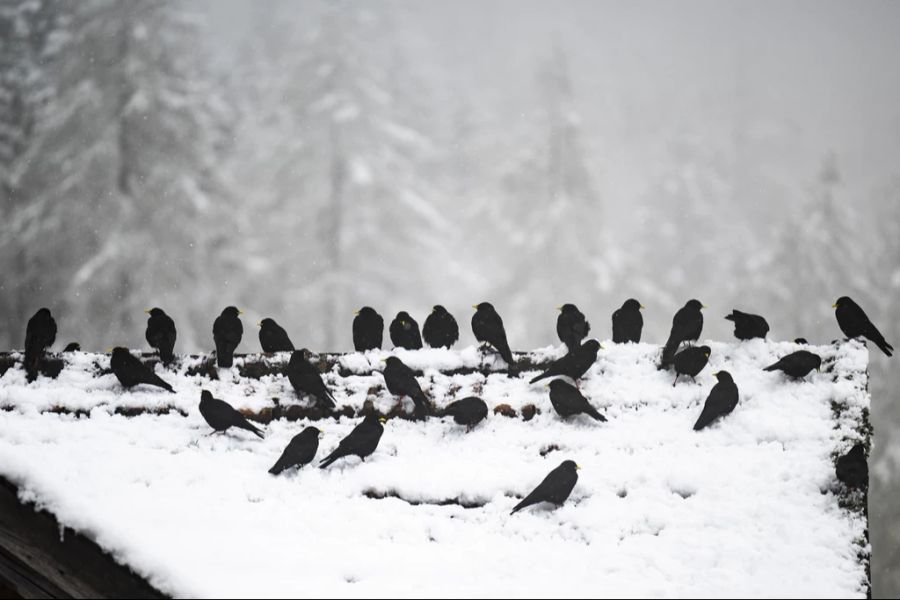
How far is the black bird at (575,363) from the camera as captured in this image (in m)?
8.62

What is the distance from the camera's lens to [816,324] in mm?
27500

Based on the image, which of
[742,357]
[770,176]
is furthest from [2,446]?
[770,176]

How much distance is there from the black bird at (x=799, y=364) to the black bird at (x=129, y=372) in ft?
20.2

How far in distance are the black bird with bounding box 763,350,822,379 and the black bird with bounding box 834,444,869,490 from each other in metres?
1.43

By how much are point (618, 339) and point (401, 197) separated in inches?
672

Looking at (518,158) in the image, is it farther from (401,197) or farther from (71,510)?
(71,510)

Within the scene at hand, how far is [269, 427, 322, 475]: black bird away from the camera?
279 inches

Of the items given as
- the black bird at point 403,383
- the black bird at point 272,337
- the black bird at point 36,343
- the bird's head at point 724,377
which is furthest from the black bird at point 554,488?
the black bird at point 36,343

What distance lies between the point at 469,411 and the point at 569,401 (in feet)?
3.18

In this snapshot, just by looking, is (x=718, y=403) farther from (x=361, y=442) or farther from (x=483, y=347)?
(x=361, y=442)

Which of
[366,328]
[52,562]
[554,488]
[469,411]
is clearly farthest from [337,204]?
[52,562]

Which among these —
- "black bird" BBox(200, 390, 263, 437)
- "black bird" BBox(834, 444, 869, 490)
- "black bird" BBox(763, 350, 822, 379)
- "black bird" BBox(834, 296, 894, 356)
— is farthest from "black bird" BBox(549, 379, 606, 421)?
"black bird" BBox(834, 296, 894, 356)

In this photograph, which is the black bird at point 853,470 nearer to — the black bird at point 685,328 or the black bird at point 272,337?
the black bird at point 685,328

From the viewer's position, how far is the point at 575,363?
8.66 meters
